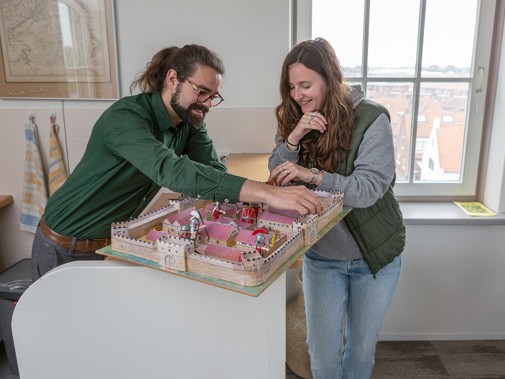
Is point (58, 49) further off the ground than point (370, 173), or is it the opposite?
point (58, 49)

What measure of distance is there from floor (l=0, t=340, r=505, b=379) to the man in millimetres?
1367

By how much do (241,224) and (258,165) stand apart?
130 centimetres

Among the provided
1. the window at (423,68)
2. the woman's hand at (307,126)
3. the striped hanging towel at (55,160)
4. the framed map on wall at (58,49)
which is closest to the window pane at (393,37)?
the window at (423,68)

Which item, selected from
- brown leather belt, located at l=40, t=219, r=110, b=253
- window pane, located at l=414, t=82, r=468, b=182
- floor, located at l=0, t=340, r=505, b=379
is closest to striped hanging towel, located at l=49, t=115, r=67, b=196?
floor, located at l=0, t=340, r=505, b=379

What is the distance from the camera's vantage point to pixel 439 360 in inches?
96.4

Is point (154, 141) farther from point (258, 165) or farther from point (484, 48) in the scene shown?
point (484, 48)

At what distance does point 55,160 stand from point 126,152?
1.70 meters

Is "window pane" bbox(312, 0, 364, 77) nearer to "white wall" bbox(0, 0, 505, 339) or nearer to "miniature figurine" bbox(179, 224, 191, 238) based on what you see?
"white wall" bbox(0, 0, 505, 339)

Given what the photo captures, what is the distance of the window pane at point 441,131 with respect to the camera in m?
2.68

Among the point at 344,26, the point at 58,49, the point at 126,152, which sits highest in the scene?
the point at 344,26

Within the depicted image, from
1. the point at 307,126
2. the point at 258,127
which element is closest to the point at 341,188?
the point at 307,126

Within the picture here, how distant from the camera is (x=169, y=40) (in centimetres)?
264

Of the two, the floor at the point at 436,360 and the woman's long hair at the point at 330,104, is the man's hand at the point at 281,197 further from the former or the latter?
the floor at the point at 436,360

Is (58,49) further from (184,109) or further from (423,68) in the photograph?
(423,68)
